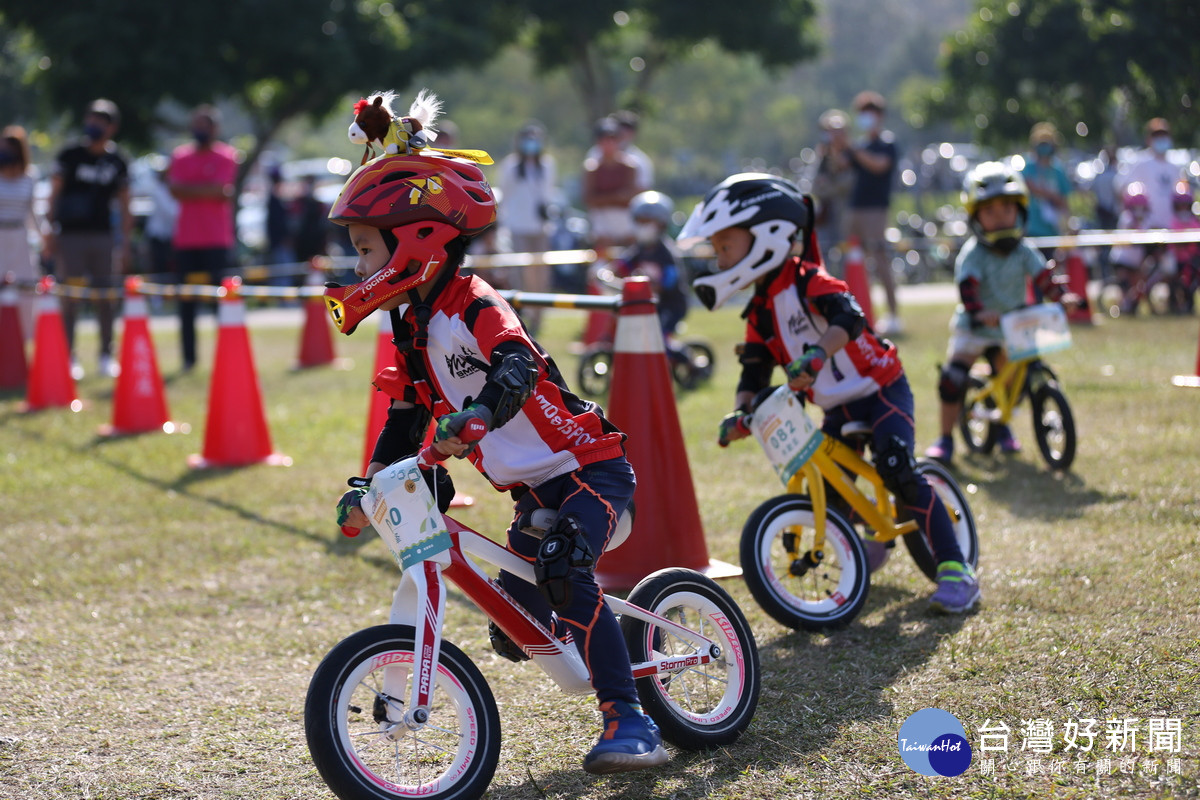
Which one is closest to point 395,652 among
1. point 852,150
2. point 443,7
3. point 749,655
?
point 749,655

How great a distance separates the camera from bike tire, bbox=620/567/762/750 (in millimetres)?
3908

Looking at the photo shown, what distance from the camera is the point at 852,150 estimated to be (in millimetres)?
13562

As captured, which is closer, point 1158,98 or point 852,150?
point 1158,98

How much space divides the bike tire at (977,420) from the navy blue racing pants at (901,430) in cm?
263

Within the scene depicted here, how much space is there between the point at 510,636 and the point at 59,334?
341 inches

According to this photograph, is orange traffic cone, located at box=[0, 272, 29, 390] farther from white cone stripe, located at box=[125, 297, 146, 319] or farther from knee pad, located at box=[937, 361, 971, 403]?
knee pad, located at box=[937, 361, 971, 403]

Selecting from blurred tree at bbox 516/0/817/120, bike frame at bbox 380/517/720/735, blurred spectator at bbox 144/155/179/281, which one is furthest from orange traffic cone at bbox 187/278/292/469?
blurred tree at bbox 516/0/817/120

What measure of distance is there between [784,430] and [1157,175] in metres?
11.8

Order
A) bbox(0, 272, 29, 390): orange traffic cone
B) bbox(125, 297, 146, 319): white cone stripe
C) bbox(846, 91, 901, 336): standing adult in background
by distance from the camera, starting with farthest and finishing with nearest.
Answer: bbox(846, 91, 901, 336): standing adult in background → bbox(0, 272, 29, 390): orange traffic cone → bbox(125, 297, 146, 319): white cone stripe

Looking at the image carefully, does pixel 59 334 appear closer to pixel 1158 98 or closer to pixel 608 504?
pixel 608 504

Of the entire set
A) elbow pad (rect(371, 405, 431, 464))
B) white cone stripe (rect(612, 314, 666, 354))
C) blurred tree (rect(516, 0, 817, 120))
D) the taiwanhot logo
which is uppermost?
blurred tree (rect(516, 0, 817, 120))

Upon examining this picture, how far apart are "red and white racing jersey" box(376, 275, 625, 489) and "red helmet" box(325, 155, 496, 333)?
0.14 metres

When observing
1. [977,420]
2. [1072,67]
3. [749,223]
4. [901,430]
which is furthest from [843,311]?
[1072,67]

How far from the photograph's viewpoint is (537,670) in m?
4.84
